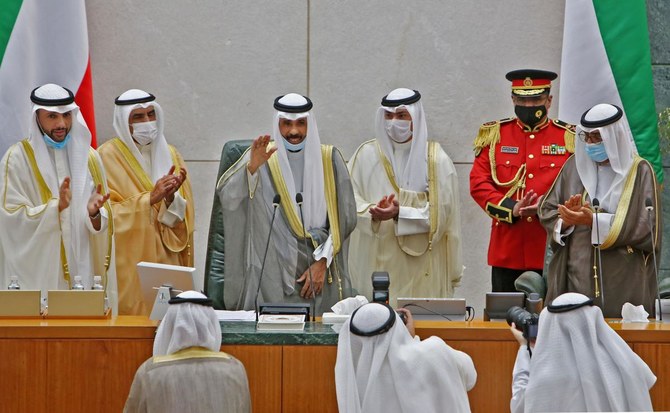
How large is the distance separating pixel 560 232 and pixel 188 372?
3.02 metres

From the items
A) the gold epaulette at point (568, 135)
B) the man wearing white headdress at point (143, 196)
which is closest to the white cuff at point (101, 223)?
the man wearing white headdress at point (143, 196)

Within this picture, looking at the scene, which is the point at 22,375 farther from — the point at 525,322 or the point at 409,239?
the point at 409,239

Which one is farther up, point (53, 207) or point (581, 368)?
point (53, 207)

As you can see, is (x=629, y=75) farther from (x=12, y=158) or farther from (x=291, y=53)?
(x=12, y=158)

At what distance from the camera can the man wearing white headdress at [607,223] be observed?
7.44m

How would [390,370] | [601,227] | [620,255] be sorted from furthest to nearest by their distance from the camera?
[620,255]
[601,227]
[390,370]

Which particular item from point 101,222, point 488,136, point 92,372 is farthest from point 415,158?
point 92,372

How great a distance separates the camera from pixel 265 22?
10.1 meters

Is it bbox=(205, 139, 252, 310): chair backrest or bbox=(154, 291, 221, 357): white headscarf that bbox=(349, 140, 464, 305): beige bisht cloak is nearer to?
bbox=(205, 139, 252, 310): chair backrest

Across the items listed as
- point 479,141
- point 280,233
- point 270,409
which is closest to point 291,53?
point 479,141

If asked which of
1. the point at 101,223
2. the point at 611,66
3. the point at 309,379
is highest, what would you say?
the point at 611,66

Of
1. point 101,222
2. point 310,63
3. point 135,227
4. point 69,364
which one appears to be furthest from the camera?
point 310,63

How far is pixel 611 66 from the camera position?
9516mm

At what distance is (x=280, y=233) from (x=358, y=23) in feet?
9.55
